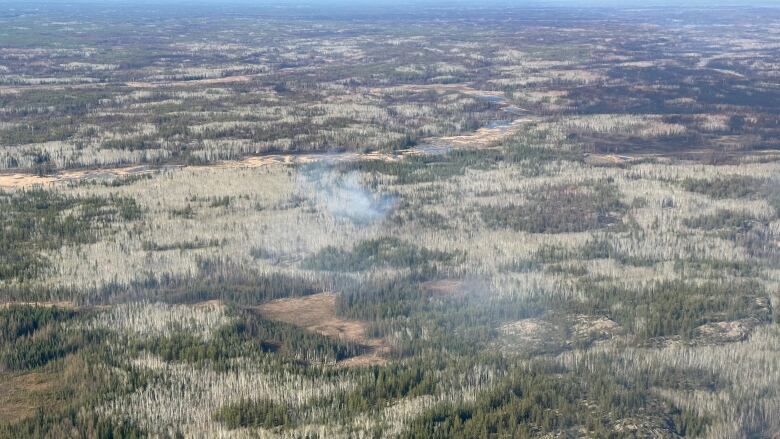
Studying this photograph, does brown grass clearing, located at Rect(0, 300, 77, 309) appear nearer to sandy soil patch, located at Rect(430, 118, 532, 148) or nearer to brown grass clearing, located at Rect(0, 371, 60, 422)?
brown grass clearing, located at Rect(0, 371, 60, 422)

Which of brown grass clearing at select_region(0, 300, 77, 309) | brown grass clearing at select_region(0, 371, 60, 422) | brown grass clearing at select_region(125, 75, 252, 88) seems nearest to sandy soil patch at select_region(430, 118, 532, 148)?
brown grass clearing at select_region(0, 300, 77, 309)

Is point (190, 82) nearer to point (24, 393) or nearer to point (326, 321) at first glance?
point (326, 321)

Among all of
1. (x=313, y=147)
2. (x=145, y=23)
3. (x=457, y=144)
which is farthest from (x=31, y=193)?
(x=145, y=23)

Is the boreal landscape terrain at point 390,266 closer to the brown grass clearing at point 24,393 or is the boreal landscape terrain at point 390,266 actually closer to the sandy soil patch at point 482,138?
the brown grass clearing at point 24,393

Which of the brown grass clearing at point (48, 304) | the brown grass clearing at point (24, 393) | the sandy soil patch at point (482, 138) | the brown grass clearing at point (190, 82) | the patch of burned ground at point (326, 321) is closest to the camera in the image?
the brown grass clearing at point (24, 393)

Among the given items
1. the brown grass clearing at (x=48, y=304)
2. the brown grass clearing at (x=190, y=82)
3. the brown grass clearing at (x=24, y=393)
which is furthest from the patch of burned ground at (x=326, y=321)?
the brown grass clearing at (x=190, y=82)

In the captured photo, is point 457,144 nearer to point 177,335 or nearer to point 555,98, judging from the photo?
point 555,98
